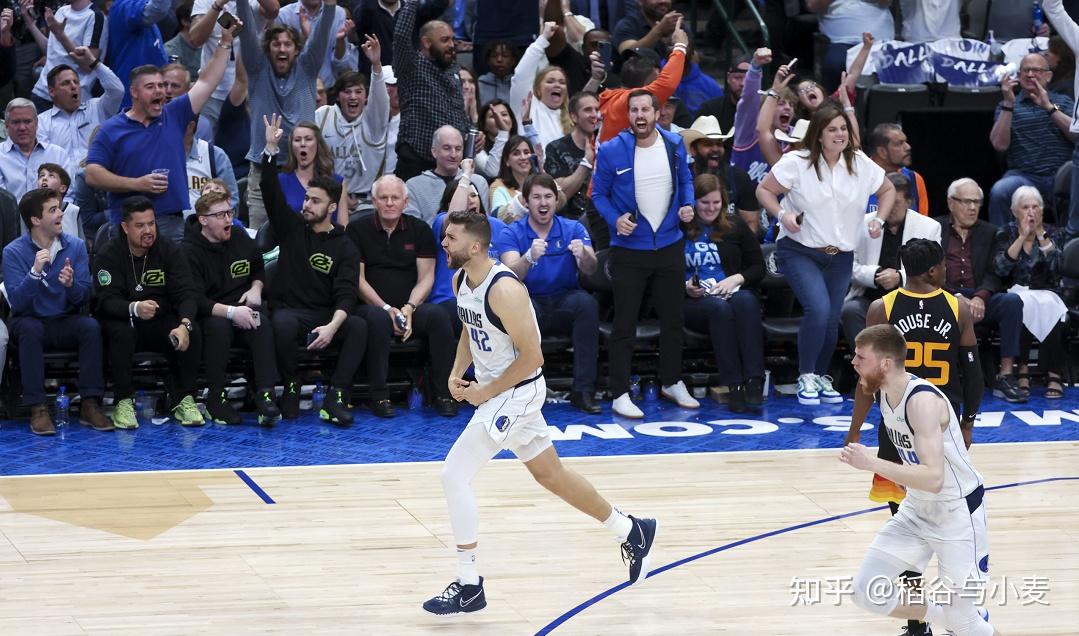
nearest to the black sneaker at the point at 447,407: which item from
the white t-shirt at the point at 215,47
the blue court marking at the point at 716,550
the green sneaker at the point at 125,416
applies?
the green sneaker at the point at 125,416

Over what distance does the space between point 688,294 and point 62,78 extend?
16.2 ft

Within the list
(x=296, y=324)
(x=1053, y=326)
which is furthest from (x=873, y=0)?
(x=296, y=324)

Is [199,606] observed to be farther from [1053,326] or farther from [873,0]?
[873,0]

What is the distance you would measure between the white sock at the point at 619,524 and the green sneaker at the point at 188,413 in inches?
160

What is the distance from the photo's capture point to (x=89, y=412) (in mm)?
9805

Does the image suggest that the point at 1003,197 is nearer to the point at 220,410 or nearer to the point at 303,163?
the point at 303,163

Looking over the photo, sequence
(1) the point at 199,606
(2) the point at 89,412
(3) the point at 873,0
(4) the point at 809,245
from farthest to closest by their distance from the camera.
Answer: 1. (3) the point at 873,0
2. (4) the point at 809,245
3. (2) the point at 89,412
4. (1) the point at 199,606

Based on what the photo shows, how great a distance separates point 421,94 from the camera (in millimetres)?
11445

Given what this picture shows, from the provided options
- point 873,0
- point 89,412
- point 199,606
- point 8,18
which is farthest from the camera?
point 873,0

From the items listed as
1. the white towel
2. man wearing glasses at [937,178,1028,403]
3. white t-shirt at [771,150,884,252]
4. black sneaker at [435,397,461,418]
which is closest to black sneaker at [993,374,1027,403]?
man wearing glasses at [937,178,1028,403]

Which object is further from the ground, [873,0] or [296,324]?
[873,0]

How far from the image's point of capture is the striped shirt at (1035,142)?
487 inches

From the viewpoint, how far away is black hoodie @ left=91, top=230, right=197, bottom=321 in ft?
32.1

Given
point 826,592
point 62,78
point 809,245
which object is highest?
point 62,78
